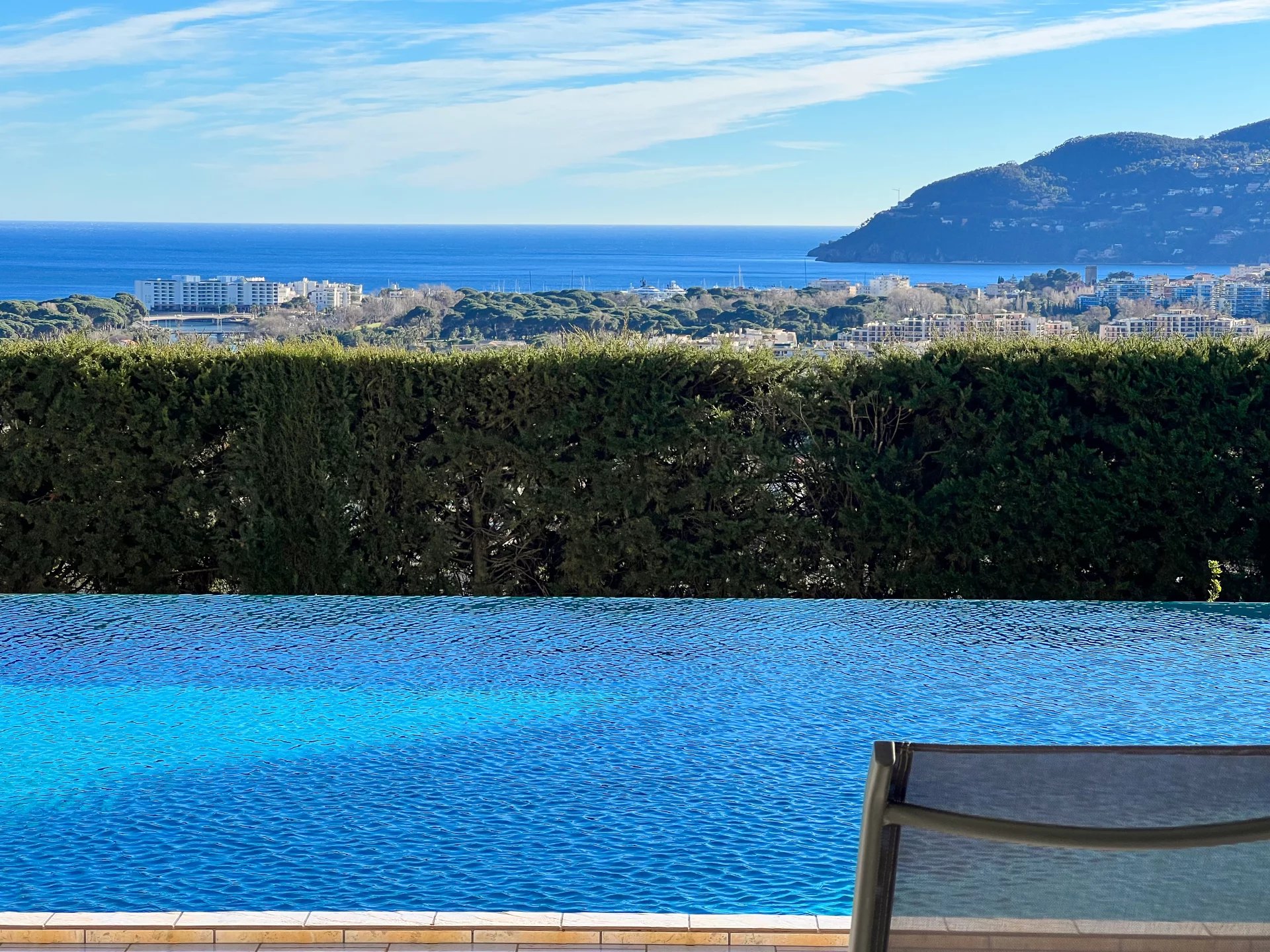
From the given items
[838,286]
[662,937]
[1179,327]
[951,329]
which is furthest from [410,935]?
[838,286]

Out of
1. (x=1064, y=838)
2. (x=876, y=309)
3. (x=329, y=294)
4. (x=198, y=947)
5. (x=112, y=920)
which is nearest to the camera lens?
(x=1064, y=838)

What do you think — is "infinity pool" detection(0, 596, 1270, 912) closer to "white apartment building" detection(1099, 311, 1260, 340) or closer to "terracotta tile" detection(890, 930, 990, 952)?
"white apartment building" detection(1099, 311, 1260, 340)

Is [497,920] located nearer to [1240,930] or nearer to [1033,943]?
[1033,943]

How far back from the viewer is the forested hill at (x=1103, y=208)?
24.3 meters

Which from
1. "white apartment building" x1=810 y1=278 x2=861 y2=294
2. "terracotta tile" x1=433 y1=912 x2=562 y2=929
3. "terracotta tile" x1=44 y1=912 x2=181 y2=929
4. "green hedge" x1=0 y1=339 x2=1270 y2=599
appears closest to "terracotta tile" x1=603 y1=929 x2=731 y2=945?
"terracotta tile" x1=433 y1=912 x2=562 y2=929

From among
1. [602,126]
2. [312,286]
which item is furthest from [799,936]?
[602,126]

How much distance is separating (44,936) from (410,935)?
2.95ft

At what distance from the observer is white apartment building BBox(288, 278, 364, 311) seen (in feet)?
42.0

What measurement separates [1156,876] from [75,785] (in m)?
4.07

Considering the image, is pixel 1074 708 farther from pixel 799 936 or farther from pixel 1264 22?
pixel 1264 22

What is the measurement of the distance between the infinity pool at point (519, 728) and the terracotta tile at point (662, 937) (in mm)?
368

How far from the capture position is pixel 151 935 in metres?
3.11

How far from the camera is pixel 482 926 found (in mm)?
3162

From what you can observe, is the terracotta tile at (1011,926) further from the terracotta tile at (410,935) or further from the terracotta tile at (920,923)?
the terracotta tile at (410,935)
